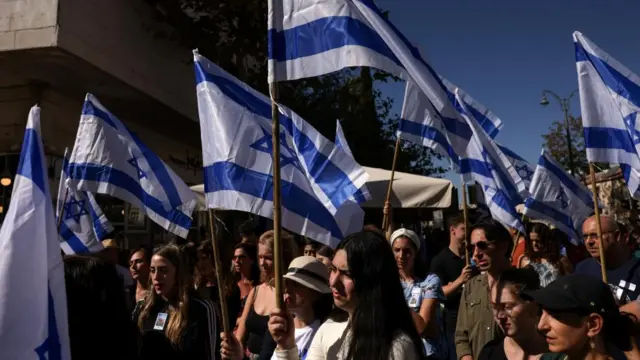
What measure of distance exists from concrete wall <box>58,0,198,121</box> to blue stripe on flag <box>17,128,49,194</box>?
9151 mm

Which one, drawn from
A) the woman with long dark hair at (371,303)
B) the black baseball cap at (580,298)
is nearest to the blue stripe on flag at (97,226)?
the woman with long dark hair at (371,303)

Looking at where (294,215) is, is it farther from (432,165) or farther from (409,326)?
(432,165)

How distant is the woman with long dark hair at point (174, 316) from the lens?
3.95 meters

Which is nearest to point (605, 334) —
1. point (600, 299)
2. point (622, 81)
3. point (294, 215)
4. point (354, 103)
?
point (600, 299)

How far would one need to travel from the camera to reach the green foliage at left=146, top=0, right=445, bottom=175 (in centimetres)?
1481

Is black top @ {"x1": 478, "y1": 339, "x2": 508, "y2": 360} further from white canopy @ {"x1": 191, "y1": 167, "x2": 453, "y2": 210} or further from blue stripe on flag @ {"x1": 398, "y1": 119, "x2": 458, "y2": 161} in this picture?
white canopy @ {"x1": 191, "y1": 167, "x2": 453, "y2": 210}

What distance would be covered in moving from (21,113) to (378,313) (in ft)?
38.7

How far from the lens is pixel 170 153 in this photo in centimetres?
1877

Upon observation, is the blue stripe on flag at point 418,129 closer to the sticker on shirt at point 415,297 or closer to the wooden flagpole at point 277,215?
the sticker on shirt at point 415,297

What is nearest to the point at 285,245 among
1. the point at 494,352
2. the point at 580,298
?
the point at 494,352

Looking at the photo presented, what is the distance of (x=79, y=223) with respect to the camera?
654 centimetres

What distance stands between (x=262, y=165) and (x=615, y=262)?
2890mm

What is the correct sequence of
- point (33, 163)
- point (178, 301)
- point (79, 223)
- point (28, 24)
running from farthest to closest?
1. point (28, 24)
2. point (79, 223)
3. point (178, 301)
4. point (33, 163)

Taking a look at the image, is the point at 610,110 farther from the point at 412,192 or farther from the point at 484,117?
A: the point at 412,192
